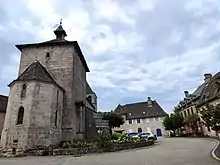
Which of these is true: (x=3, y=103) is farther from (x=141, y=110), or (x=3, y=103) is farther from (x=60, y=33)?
(x=141, y=110)

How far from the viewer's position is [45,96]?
1969 cm

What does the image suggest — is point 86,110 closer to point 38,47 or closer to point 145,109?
point 38,47

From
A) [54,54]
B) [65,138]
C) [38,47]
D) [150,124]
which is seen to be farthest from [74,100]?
[150,124]

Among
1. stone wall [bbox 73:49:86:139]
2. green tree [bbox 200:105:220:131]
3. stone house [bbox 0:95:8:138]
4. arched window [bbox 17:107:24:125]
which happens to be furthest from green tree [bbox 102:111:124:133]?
green tree [bbox 200:105:220:131]

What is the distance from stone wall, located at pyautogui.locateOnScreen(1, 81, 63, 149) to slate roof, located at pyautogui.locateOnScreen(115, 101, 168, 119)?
1451 inches

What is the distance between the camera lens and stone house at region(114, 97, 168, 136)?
52750 millimetres

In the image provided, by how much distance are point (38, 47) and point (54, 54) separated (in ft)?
7.34

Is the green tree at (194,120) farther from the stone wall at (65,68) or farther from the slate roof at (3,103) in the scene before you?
the slate roof at (3,103)

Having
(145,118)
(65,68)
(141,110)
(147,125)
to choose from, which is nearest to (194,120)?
(147,125)

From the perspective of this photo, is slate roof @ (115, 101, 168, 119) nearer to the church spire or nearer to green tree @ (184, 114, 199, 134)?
green tree @ (184, 114, 199, 134)

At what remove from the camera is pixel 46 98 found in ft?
64.6

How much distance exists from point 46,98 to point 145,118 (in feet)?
125

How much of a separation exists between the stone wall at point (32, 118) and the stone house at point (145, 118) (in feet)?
118

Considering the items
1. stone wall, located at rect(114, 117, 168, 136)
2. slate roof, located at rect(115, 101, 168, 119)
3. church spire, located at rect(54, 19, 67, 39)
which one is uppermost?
church spire, located at rect(54, 19, 67, 39)
